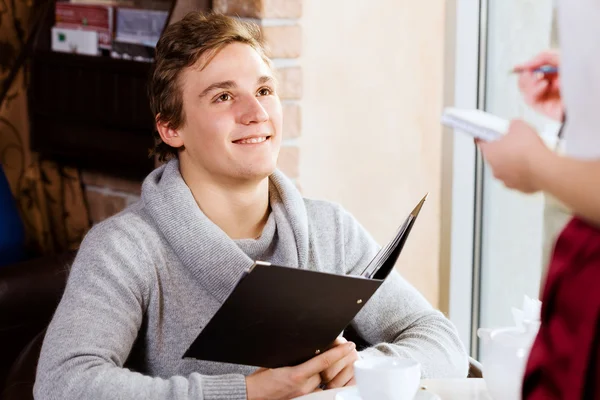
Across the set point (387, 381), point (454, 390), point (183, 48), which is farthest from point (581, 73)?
point (183, 48)

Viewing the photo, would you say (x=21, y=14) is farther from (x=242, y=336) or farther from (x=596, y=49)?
(x=596, y=49)

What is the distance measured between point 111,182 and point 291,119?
78 cm

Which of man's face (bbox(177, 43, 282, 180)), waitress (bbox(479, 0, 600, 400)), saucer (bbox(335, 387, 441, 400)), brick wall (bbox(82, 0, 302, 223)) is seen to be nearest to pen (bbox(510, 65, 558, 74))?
waitress (bbox(479, 0, 600, 400))

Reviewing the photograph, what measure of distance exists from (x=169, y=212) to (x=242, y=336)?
39cm

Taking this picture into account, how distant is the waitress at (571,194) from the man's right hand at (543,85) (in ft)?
0.38

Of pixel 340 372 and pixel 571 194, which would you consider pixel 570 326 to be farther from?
pixel 340 372

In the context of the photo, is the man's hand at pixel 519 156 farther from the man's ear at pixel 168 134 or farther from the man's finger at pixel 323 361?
the man's ear at pixel 168 134

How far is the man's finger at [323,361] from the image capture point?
1.42 m

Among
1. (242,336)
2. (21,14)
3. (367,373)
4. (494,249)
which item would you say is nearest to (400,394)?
(367,373)

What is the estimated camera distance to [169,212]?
63.3 inches

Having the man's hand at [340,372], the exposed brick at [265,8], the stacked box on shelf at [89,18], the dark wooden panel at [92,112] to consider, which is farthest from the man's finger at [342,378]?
the stacked box on shelf at [89,18]

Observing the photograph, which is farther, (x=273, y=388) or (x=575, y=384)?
(x=273, y=388)

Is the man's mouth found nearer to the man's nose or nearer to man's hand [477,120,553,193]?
the man's nose

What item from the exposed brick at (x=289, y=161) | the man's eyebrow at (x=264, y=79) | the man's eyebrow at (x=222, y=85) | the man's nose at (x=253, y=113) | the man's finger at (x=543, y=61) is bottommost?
the exposed brick at (x=289, y=161)
